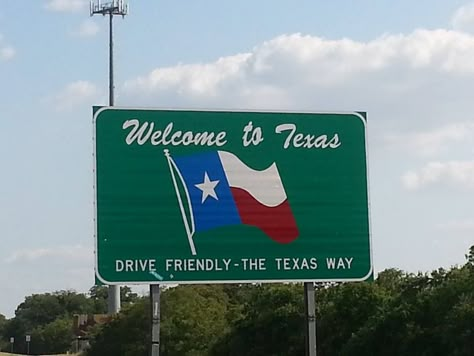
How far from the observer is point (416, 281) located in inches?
1039

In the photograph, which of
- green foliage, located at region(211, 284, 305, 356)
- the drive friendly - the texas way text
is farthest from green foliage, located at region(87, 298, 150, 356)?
the drive friendly - the texas way text

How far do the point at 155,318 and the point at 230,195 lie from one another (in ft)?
5.86

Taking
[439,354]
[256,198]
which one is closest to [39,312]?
[439,354]

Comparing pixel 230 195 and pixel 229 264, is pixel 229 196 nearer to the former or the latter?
pixel 230 195

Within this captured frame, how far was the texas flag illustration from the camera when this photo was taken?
13797mm

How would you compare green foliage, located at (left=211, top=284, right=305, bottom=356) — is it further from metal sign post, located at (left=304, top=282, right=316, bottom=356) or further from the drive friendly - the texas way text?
the drive friendly - the texas way text

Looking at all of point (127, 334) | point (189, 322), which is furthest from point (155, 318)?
point (127, 334)

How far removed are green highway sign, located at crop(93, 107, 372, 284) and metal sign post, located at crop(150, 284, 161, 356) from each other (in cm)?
16

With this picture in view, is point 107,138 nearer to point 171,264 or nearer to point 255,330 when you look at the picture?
point 171,264

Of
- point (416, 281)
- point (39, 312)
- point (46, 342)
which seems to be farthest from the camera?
point (39, 312)

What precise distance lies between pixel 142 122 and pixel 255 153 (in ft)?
4.86

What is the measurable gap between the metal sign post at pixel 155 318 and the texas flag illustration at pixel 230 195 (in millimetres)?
701

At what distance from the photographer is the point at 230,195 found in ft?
45.8

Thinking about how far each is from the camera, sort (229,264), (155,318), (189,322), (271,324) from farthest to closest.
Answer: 1. (189,322)
2. (271,324)
3. (229,264)
4. (155,318)
